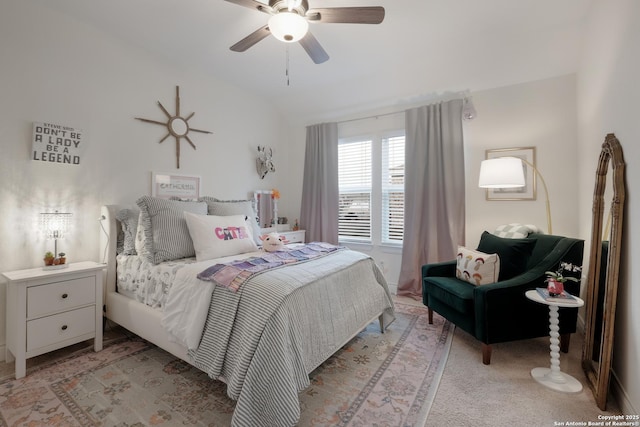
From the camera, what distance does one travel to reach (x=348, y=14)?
1.79m

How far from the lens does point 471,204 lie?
3.27m

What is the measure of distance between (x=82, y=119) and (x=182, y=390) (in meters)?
2.36

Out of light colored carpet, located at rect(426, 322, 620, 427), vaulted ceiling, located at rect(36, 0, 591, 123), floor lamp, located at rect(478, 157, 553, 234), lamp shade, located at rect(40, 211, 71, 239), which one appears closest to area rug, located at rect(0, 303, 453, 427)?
light colored carpet, located at rect(426, 322, 620, 427)

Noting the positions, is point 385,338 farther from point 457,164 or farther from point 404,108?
point 404,108

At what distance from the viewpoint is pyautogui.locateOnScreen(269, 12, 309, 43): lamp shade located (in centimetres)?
170

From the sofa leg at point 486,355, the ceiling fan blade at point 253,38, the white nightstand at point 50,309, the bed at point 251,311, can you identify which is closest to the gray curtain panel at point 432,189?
the bed at point 251,311

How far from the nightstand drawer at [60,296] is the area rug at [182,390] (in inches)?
15.8

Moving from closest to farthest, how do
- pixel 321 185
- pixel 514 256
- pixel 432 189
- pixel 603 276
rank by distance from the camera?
pixel 603 276 → pixel 514 256 → pixel 432 189 → pixel 321 185

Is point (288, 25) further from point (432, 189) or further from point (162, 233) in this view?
point (432, 189)

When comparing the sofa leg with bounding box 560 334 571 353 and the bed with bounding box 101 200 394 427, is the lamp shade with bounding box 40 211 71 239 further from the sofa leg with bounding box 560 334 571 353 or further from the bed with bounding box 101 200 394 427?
the sofa leg with bounding box 560 334 571 353

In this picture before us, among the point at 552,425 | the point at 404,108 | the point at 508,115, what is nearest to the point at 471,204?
the point at 508,115

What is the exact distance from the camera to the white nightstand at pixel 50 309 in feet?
6.16

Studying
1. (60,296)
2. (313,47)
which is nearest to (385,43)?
(313,47)

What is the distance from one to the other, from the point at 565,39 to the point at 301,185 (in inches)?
132
